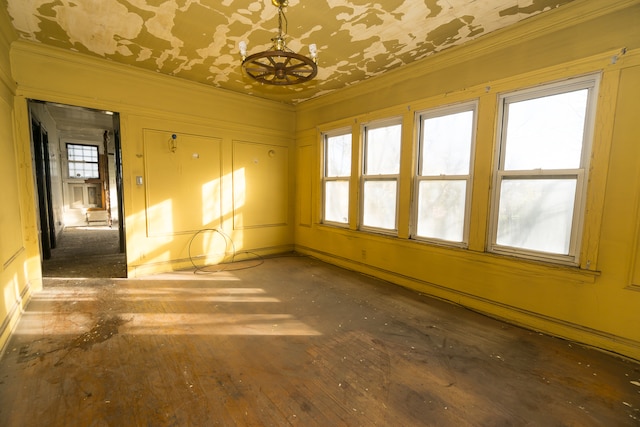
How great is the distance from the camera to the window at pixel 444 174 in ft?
10.6

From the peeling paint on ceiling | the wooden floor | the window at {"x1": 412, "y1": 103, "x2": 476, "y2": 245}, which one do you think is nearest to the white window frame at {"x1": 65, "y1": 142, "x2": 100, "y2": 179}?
the peeling paint on ceiling

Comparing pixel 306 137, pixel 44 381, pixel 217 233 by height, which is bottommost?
pixel 44 381

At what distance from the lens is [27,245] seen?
3.35 meters

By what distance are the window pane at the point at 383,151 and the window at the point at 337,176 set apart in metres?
0.43

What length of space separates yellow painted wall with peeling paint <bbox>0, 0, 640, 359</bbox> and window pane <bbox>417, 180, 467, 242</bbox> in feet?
0.59

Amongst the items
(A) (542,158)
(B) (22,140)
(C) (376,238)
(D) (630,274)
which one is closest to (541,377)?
(D) (630,274)

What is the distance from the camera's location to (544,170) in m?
2.66

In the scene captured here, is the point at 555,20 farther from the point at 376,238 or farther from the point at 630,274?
the point at 376,238

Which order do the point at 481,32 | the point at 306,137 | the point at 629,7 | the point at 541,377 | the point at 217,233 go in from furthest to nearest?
the point at 306,137 < the point at 217,233 < the point at 481,32 < the point at 629,7 < the point at 541,377

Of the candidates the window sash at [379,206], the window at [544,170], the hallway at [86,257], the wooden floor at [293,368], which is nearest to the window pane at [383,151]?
the window sash at [379,206]

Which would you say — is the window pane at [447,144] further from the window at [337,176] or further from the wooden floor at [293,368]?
the wooden floor at [293,368]

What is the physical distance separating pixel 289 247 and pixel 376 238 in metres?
2.20

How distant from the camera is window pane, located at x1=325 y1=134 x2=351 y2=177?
469 cm

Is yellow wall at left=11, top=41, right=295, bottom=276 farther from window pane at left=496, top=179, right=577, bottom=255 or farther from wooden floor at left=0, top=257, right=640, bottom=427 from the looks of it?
window pane at left=496, top=179, right=577, bottom=255
